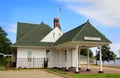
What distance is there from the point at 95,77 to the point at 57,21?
69.8 ft

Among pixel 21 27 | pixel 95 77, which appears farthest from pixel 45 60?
pixel 95 77

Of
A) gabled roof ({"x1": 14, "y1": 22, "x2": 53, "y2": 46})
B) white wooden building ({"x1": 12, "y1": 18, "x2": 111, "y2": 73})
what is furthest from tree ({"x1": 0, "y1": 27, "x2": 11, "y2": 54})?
white wooden building ({"x1": 12, "y1": 18, "x2": 111, "y2": 73})

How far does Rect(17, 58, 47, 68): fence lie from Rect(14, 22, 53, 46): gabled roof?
7.23 feet

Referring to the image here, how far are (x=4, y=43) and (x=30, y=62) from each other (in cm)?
3992

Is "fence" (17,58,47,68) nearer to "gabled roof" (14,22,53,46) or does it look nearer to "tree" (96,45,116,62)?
"gabled roof" (14,22,53,46)

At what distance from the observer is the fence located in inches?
1211

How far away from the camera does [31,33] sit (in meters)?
34.2

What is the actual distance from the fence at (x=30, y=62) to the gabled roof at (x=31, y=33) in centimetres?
220

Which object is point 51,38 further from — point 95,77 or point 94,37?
point 95,77

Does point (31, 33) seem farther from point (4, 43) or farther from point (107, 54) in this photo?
point (4, 43)

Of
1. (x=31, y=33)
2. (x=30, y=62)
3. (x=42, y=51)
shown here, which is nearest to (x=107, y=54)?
→ (x=31, y=33)

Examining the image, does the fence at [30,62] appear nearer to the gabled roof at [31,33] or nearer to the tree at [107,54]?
the gabled roof at [31,33]

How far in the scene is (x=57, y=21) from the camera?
3734 cm

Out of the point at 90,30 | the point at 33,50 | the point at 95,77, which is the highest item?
the point at 90,30
